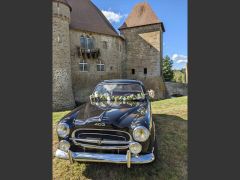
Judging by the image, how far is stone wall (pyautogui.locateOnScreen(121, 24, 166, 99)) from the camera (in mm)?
15192

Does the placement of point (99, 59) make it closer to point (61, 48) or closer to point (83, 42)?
→ point (83, 42)

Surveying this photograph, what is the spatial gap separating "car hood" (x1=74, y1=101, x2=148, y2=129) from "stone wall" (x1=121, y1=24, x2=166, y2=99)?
12.3 metres

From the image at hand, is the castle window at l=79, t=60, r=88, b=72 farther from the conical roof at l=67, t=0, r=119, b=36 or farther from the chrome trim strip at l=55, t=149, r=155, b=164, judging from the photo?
the chrome trim strip at l=55, t=149, r=155, b=164

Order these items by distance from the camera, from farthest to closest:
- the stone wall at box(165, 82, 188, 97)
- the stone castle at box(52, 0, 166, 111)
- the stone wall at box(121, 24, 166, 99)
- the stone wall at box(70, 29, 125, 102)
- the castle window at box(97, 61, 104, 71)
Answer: the stone wall at box(121, 24, 166, 99), the castle window at box(97, 61, 104, 71), the stone wall at box(70, 29, 125, 102), the stone castle at box(52, 0, 166, 111), the stone wall at box(165, 82, 188, 97)

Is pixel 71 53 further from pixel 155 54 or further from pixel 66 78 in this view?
pixel 155 54

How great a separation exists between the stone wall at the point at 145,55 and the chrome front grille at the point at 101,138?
506 inches

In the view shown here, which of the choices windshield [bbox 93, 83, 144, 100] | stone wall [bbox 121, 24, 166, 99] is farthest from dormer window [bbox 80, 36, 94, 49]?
windshield [bbox 93, 83, 144, 100]

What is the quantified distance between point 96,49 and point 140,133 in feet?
41.2

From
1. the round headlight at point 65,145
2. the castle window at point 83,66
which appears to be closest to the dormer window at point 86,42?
the castle window at point 83,66

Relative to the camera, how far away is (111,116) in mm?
2527

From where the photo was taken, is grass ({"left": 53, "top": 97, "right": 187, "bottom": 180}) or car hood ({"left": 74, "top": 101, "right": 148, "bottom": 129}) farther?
grass ({"left": 53, "top": 97, "right": 187, "bottom": 180})

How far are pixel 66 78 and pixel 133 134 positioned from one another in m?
9.81

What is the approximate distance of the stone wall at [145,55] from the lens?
598 inches

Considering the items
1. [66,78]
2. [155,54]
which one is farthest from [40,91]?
[155,54]
